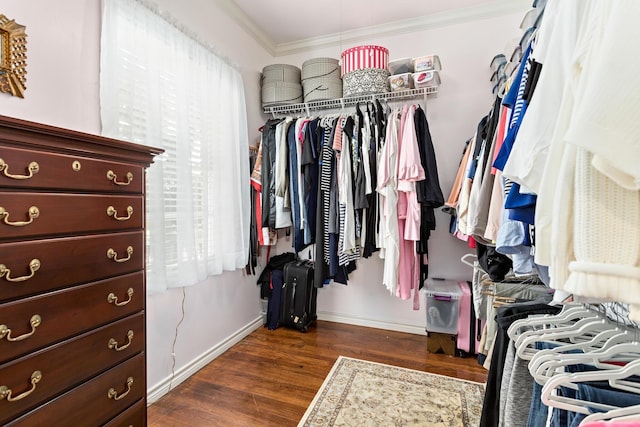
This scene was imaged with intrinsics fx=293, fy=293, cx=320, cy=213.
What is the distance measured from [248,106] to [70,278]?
207 cm

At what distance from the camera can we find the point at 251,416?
1588 millimetres

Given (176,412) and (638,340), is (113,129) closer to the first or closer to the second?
(176,412)

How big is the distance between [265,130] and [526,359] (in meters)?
2.25

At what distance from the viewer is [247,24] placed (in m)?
2.48

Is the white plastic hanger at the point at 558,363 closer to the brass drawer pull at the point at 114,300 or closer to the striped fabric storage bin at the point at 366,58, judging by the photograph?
the brass drawer pull at the point at 114,300

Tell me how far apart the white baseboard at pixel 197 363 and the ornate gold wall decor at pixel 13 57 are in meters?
1.60

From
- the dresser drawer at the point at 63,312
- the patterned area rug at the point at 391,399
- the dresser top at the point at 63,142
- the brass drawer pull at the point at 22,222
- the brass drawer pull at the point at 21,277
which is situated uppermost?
the dresser top at the point at 63,142

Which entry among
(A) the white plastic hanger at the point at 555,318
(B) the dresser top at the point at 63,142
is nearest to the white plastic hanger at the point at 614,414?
Answer: (A) the white plastic hanger at the point at 555,318

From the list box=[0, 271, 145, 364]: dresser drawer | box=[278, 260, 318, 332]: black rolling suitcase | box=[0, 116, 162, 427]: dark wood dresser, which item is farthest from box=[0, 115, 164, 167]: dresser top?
box=[278, 260, 318, 332]: black rolling suitcase

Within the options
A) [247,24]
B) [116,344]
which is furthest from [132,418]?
[247,24]

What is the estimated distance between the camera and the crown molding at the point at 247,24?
2.25 metres

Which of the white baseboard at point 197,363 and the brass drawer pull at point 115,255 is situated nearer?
the brass drawer pull at point 115,255

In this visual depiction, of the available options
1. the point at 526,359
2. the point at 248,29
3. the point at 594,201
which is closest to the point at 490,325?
the point at 526,359

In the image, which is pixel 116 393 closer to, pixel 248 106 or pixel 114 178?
pixel 114 178
